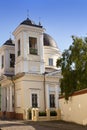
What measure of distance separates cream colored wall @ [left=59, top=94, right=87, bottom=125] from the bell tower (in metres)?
9.78

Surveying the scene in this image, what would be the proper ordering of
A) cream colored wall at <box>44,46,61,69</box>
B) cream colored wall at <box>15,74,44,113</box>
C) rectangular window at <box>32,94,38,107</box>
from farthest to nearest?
1. cream colored wall at <box>44,46,61,69</box>
2. rectangular window at <box>32,94,38,107</box>
3. cream colored wall at <box>15,74,44,113</box>

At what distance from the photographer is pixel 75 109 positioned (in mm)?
22484

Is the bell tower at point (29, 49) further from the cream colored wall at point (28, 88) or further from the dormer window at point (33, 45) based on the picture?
the cream colored wall at point (28, 88)

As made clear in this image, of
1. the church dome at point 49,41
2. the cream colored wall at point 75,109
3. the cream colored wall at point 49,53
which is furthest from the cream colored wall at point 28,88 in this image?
the church dome at point 49,41

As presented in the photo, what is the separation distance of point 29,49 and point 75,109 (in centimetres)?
1526

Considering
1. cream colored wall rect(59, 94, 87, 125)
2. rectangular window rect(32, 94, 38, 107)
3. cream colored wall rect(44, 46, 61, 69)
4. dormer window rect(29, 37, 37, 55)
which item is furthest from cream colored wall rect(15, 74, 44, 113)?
cream colored wall rect(59, 94, 87, 125)

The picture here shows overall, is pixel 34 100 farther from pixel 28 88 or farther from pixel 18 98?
pixel 18 98

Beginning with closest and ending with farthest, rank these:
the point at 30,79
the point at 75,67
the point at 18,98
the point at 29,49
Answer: the point at 75,67 < the point at 30,79 < the point at 18,98 < the point at 29,49

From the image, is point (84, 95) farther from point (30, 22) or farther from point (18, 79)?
point (30, 22)

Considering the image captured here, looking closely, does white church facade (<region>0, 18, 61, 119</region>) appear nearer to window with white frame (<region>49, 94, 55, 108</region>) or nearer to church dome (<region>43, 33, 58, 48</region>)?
window with white frame (<region>49, 94, 55, 108</region>)

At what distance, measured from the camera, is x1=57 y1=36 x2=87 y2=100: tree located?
2336cm

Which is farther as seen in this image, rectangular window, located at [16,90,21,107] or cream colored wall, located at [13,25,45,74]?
rectangular window, located at [16,90,21,107]

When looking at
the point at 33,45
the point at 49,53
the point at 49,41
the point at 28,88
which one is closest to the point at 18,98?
the point at 28,88

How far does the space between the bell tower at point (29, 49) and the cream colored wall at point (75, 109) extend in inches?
385
